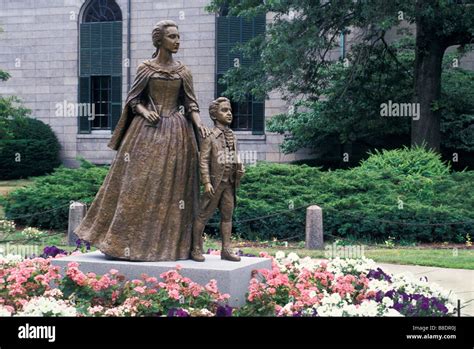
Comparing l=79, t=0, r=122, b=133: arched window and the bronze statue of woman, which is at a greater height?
l=79, t=0, r=122, b=133: arched window

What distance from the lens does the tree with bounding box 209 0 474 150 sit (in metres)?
19.6

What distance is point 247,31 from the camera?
2998 cm

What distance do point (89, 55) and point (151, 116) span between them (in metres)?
24.5

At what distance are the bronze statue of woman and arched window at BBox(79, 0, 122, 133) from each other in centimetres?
2321

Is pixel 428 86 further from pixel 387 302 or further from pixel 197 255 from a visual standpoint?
pixel 387 302

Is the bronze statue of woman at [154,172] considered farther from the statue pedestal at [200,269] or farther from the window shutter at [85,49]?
the window shutter at [85,49]

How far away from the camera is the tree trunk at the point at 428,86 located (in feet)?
70.1

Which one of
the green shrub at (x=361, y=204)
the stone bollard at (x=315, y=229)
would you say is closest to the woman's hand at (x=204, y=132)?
the stone bollard at (x=315, y=229)

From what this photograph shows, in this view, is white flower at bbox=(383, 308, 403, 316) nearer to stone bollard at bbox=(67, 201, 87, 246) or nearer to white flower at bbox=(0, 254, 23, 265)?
white flower at bbox=(0, 254, 23, 265)

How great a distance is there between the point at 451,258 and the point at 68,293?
285 inches

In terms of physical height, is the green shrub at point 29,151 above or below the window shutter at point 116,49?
below

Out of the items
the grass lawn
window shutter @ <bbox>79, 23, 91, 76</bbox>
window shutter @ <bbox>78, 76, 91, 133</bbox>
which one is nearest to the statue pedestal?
the grass lawn

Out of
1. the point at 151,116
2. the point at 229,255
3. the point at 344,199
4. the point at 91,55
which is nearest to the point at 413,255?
the point at 344,199

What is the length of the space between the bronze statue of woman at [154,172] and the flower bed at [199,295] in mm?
515
